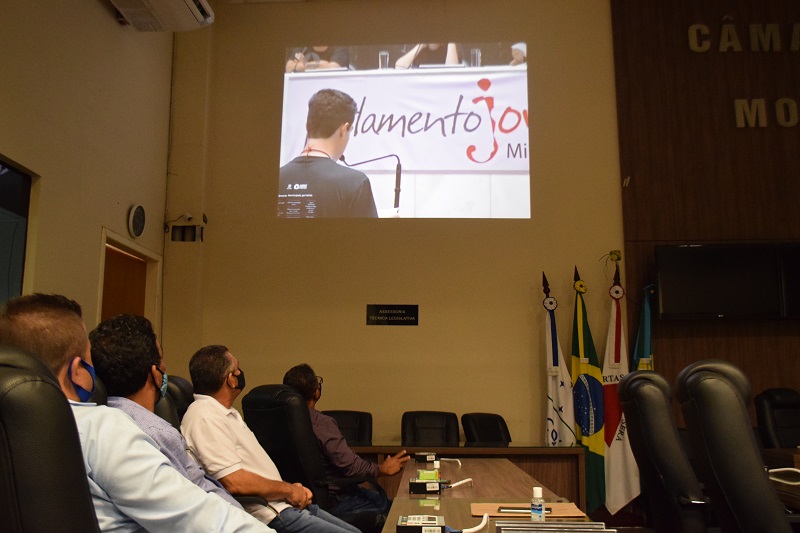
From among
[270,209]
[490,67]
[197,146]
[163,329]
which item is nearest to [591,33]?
[490,67]

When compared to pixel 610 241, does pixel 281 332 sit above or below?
below

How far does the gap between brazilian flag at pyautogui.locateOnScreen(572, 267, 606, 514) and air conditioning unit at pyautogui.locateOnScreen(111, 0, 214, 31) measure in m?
3.59

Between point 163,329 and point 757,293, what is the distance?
16.1 ft

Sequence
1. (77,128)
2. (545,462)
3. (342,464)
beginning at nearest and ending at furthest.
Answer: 1. (342,464)
2. (545,462)
3. (77,128)

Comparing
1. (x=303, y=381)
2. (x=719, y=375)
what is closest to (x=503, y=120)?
(x=303, y=381)

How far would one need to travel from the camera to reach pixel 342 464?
3.31 meters

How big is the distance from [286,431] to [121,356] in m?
1.31

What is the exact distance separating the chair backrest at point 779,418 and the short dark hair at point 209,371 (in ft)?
12.4

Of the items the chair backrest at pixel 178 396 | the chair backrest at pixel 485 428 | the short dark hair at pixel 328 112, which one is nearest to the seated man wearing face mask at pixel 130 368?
the chair backrest at pixel 178 396

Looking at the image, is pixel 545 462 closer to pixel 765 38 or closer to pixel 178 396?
pixel 178 396

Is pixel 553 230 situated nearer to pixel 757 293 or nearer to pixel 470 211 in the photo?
pixel 470 211

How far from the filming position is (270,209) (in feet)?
20.3

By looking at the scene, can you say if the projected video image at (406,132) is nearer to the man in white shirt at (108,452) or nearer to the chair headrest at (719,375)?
the chair headrest at (719,375)

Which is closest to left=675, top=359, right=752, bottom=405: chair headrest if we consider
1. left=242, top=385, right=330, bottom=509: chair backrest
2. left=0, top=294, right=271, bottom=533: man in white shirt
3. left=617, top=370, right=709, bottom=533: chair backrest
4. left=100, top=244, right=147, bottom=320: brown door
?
left=617, top=370, right=709, bottom=533: chair backrest
